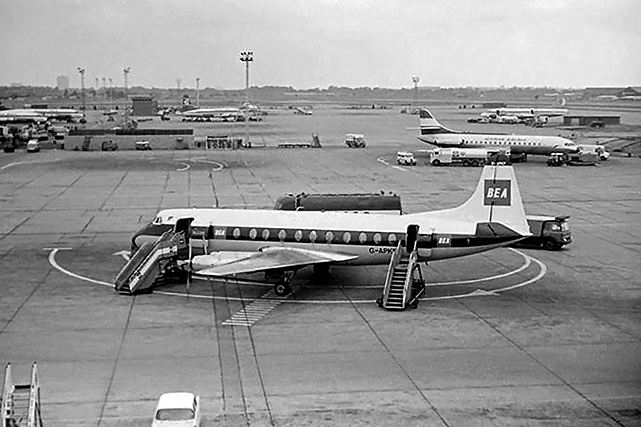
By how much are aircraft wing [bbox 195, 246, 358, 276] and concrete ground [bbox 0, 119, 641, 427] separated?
72.8 inches

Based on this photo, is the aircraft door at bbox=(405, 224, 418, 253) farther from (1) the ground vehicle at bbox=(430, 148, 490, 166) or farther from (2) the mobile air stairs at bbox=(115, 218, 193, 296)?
(1) the ground vehicle at bbox=(430, 148, 490, 166)

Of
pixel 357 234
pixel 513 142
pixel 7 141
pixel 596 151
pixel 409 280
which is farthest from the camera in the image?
pixel 7 141

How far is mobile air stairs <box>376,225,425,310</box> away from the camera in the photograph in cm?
3822

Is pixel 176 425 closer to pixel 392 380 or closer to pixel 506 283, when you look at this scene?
pixel 392 380

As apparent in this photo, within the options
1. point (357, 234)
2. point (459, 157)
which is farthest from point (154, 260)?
point (459, 157)

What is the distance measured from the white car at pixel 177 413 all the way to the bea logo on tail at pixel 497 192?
73.6 ft

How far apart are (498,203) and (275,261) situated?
12101mm

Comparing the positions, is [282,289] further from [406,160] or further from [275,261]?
[406,160]

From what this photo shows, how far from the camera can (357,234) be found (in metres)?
41.4

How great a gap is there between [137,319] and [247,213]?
32.3 feet

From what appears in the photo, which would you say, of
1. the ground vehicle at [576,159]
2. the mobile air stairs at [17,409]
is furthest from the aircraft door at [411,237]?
the ground vehicle at [576,159]

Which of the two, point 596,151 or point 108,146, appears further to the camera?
point 108,146

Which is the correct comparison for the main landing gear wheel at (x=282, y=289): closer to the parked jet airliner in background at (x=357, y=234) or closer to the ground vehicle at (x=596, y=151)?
the parked jet airliner in background at (x=357, y=234)

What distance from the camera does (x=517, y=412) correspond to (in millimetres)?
25547
